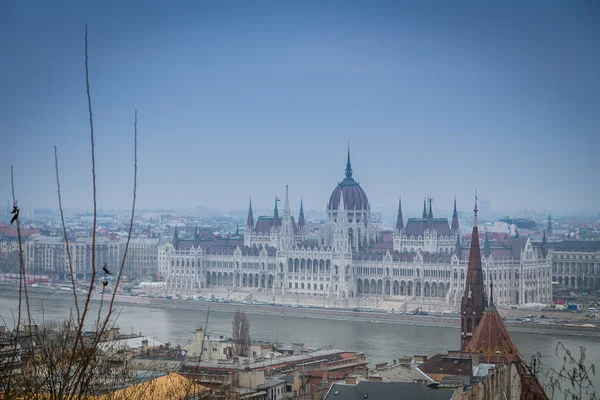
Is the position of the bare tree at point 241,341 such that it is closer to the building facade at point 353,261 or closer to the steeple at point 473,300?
the steeple at point 473,300

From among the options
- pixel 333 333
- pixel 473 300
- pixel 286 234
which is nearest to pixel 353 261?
pixel 286 234

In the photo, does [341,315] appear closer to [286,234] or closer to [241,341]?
[286,234]

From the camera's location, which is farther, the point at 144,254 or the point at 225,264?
the point at 144,254

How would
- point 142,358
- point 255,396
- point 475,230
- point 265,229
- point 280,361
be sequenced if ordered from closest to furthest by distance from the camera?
point 255,396
point 142,358
point 280,361
point 475,230
point 265,229

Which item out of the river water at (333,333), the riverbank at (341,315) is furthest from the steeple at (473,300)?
the riverbank at (341,315)

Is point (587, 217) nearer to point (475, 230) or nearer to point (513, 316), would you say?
point (513, 316)

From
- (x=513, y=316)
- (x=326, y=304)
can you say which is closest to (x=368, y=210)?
(x=326, y=304)
